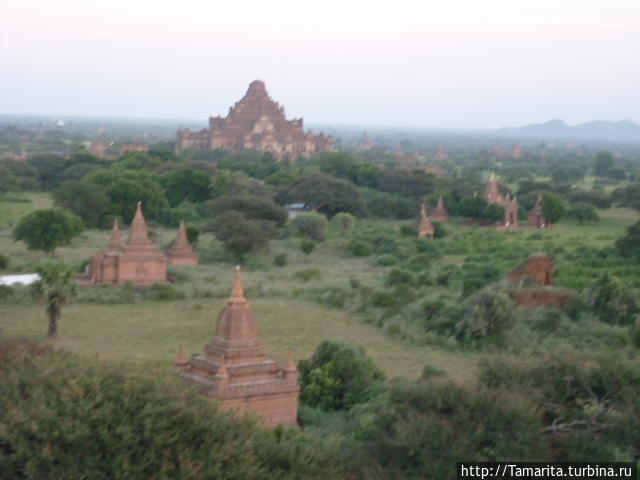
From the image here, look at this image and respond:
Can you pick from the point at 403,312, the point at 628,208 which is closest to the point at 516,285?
the point at 403,312

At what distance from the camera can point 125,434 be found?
32.0ft

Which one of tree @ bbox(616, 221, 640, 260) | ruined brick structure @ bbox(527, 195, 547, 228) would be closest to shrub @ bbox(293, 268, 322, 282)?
tree @ bbox(616, 221, 640, 260)

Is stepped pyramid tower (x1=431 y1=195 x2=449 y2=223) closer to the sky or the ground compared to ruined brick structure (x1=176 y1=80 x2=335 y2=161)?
closer to the ground

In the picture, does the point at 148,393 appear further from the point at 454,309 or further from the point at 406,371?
the point at 454,309

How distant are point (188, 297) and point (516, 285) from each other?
8.36 m

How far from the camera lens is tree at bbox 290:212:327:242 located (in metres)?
39.2

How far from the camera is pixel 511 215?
153ft

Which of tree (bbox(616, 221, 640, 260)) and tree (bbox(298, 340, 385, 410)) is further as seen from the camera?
tree (bbox(616, 221, 640, 260))

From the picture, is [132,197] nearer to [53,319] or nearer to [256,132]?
[53,319]

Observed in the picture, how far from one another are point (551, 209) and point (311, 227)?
13358mm

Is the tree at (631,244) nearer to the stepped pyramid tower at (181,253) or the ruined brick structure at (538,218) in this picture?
the ruined brick structure at (538,218)

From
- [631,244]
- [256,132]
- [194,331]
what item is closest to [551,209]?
[631,244]

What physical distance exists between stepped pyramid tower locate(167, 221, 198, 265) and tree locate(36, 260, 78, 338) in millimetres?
9302

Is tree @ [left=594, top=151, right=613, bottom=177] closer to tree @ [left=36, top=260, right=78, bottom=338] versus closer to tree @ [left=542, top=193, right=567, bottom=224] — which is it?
tree @ [left=542, top=193, right=567, bottom=224]
